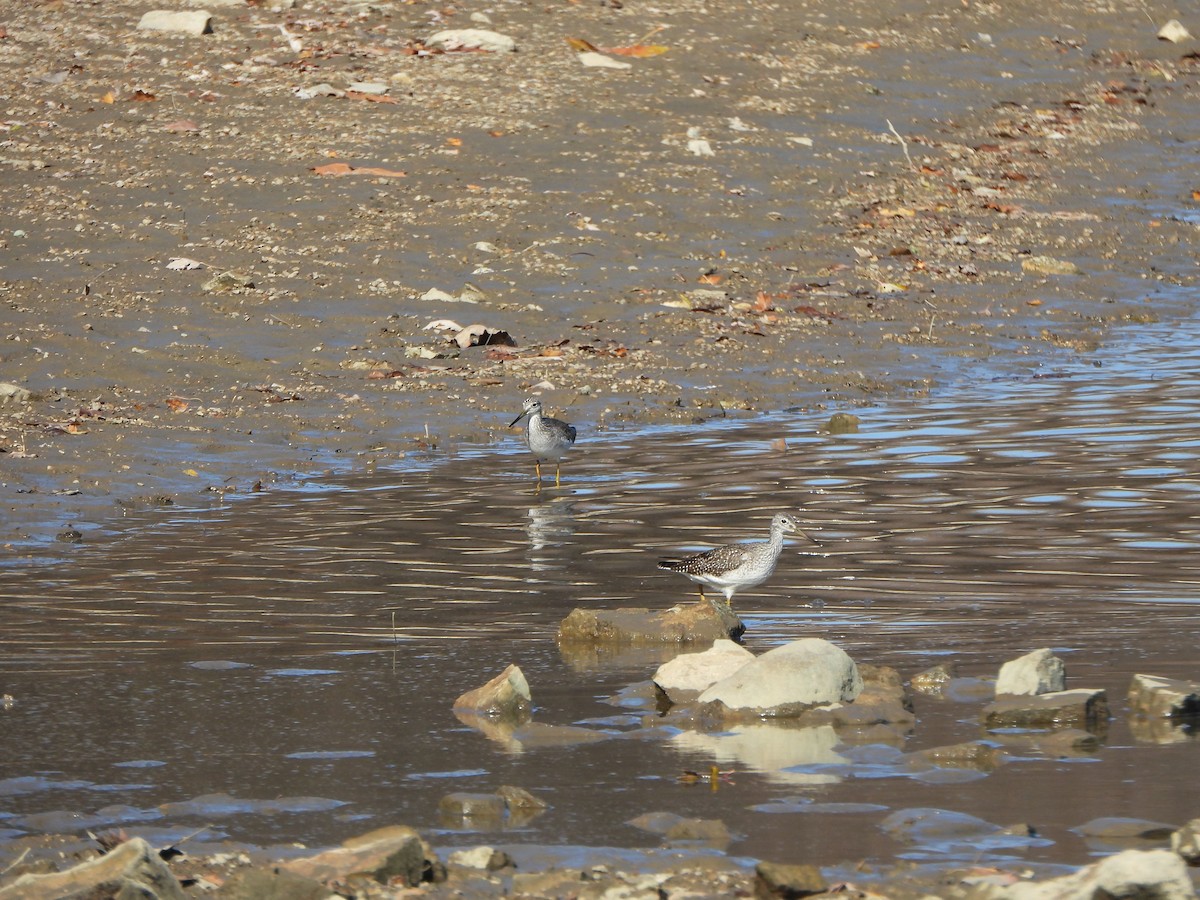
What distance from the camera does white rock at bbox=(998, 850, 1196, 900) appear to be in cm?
522

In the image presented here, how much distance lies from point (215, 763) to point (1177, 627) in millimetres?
4255

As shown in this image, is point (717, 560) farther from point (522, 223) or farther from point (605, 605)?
point (522, 223)

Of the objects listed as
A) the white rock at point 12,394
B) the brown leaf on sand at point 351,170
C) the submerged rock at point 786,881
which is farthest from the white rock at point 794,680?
the brown leaf on sand at point 351,170

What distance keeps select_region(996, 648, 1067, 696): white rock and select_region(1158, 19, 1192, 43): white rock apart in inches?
772

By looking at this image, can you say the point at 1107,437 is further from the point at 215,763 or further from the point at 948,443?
the point at 215,763

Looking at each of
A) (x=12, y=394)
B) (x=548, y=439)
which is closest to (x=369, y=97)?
(x=12, y=394)

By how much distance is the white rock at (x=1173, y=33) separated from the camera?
25391 mm

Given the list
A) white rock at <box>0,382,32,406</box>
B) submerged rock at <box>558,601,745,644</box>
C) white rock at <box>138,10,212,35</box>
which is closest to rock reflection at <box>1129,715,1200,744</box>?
submerged rock at <box>558,601,745,644</box>

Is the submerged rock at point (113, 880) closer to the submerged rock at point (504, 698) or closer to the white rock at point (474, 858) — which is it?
the white rock at point (474, 858)

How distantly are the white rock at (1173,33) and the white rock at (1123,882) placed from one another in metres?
21.9

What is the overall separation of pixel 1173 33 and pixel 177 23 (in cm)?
1276

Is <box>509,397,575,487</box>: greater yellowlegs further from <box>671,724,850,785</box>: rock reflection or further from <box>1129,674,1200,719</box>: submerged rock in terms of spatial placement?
<box>1129,674,1200,719</box>: submerged rock

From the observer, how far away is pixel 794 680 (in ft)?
25.0

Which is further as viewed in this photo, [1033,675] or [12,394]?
[12,394]
